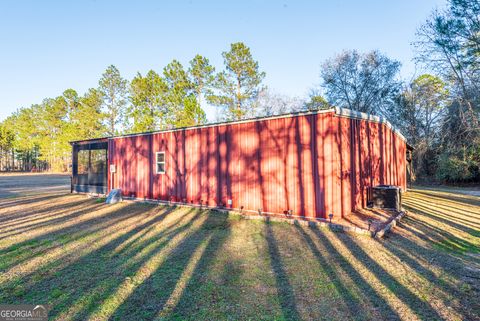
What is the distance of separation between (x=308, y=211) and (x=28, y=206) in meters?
9.75

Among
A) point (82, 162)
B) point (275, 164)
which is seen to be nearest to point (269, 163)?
point (275, 164)

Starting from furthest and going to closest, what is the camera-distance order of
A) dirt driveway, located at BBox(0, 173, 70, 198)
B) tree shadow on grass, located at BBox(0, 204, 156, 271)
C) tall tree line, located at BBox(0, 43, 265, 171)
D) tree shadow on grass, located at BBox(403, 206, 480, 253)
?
tall tree line, located at BBox(0, 43, 265, 171) < dirt driveway, located at BBox(0, 173, 70, 198) < tree shadow on grass, located at BBox(403, 206, 480, 253) < tree shadow on grass, located at BBox(0, 204, 156, 271)

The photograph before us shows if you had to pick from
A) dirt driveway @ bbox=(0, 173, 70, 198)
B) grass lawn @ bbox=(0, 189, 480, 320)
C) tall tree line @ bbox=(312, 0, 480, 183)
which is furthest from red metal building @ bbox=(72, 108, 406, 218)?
dirt driveway @ bbox=(0, 173, 70, 198)

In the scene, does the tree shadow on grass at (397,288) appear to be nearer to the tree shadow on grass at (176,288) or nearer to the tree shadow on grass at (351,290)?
the tree shadow on grass at (351,290)

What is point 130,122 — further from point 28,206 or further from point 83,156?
point 28,206

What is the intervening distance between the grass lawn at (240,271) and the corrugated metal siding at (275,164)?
1130 millimetres

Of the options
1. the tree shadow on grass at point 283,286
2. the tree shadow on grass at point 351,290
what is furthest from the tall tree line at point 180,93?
the tree shadow on grass at point 351,290

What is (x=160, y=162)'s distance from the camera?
949cm

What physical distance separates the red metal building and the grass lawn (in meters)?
1.10

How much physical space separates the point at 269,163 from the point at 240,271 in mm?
3853

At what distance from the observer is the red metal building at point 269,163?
6.16 metres

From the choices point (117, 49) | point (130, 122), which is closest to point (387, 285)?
point (117, 49)

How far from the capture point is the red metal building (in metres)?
6.16

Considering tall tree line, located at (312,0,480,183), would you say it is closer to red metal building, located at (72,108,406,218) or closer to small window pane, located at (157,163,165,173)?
red metal building, located at (72,108,406,218)
